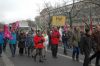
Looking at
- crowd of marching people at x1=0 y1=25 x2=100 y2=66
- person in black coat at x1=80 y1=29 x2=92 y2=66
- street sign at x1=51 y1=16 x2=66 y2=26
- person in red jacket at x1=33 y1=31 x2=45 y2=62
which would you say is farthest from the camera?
street sign at x1=51 y1=16 x2=66 y2=26

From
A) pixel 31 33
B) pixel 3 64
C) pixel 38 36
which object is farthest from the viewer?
pixel 31 33

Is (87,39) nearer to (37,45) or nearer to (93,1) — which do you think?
(37,45)

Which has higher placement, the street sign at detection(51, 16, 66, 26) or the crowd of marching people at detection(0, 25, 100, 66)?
the street sign at detection(51, 16, 66, 26)

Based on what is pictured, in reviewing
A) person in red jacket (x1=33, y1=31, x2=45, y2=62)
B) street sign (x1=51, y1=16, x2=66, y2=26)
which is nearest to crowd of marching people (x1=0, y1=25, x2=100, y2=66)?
person in red jacket (x1=33, y1=31, x2=45, y2=62)

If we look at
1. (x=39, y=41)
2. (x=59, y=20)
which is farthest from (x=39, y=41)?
(x=59, y=20)

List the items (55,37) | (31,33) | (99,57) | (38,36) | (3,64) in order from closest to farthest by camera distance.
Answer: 1. (99,57)
2. (3,64)
3. (38,36)
4. (55,37)
5. (31,33)

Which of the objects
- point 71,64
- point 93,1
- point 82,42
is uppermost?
point 93,1

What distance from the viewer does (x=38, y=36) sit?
56.9 ft

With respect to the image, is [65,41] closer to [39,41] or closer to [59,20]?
[39,41]

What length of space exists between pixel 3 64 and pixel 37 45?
2.28m

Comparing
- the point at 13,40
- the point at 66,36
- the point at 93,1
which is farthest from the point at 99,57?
the point at 93,1

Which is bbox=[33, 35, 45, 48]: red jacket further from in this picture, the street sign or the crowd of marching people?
the street sign

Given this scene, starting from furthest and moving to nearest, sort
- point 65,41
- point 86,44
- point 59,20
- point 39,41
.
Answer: point 59,20 < point 65,41 < point 39,41 < point 86,44

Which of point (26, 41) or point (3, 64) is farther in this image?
point (26, 41)
